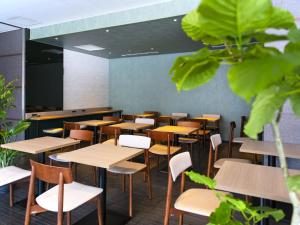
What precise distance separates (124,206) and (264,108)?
255 centimetres

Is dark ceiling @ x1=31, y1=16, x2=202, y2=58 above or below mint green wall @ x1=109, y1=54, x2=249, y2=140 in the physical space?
above

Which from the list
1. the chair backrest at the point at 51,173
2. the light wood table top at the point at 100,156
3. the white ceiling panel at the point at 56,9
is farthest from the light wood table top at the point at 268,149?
the white ceiling panel at the point at 56,9

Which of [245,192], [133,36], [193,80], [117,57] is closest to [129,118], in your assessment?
[133,36]

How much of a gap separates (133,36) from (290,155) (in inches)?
161

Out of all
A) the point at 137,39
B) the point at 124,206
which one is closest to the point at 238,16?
the point at 124,206

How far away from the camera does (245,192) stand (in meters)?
1.46

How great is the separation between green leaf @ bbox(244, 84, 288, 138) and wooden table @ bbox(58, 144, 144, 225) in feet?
4.98

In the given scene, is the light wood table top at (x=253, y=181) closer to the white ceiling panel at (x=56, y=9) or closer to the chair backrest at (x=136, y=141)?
the chair backrest at (x=136, y=141)

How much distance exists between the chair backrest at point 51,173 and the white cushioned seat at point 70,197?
197 mm

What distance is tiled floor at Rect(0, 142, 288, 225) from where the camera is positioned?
8.17 ft

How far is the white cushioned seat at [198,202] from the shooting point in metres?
1.69

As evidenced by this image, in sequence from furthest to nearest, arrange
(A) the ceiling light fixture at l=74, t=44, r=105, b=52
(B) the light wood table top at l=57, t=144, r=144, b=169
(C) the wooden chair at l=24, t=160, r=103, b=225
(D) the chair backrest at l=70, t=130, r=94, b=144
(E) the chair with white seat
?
1. (A) the ceiling light fixture at l=74, t=44, r=105, b=52
2. (D) the chair backrest at l=70, t=130, r=94, b=144
3. (E) the chair with white seat
4. (B) the light wood table top at l=57, t=144, r=144, b=169
5. (C) the wooden chair at l=24, t=160, r=103, b=225

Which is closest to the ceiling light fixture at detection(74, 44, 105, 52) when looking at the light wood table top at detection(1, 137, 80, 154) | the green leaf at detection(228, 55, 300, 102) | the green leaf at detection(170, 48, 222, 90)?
the light wood table top at detection(1, 137, 80, 154)

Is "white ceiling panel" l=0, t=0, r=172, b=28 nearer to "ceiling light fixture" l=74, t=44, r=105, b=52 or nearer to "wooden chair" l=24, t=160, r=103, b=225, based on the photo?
"ceiling light fixture" l=74, t=44, r=105, b=52
